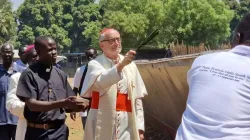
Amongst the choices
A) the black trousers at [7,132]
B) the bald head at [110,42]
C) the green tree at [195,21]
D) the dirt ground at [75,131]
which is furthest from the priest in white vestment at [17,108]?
the green tree at [195,21]

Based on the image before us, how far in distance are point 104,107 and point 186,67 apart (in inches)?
61.0

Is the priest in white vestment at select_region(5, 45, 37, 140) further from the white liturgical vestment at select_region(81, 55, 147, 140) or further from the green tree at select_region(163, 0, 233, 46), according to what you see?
the green tree at select_region(163, 0, 233, 46)

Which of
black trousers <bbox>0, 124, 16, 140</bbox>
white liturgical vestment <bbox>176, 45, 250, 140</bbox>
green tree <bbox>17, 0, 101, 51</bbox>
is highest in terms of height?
white liturgical vestment <bbox>176, 45, 250, 140</bbox>

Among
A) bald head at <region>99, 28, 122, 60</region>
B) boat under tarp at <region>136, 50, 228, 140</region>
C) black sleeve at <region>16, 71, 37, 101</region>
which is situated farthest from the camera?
boat under tarp at <region>136, 50, 228, 140</region>

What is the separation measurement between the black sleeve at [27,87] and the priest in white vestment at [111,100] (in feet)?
2.65

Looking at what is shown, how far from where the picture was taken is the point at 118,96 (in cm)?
537

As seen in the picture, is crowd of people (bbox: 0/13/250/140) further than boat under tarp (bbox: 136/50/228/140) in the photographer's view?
No

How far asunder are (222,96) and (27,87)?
2333 mm

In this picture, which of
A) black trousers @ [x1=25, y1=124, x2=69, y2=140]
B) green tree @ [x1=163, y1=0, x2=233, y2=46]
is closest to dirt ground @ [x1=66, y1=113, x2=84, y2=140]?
black trousers @ [x1=25, y1=124, x2=69, y2=140]

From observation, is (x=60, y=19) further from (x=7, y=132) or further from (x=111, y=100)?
(x=111, y=100)

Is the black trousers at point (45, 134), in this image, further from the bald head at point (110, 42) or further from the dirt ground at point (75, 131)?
the dirt ground at point (75, 131)

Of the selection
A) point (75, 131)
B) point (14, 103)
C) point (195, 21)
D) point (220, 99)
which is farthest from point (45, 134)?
point (195, 21)

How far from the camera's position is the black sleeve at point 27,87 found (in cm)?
459

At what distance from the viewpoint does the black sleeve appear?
4594mm
